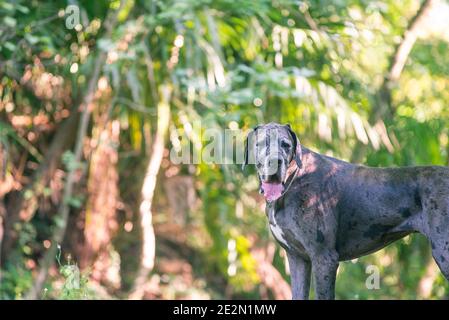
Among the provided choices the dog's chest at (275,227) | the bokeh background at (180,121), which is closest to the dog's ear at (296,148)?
the dog's chest at (275,227)

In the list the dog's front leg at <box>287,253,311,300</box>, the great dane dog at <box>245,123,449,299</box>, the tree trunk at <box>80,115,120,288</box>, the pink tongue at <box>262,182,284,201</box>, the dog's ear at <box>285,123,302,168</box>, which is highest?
the dog's ear at <box>285,123,302,168</box>

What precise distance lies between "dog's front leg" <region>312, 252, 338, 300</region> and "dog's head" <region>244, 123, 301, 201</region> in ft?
1.46

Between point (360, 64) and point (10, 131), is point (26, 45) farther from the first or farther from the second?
point (360, 64)

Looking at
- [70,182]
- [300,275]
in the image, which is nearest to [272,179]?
[300,275]

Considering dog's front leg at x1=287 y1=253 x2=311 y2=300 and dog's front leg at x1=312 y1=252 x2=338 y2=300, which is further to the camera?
dog's front leg at x1=287 y1=253 x2=311 y2=300

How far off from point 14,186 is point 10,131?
100 centimetres

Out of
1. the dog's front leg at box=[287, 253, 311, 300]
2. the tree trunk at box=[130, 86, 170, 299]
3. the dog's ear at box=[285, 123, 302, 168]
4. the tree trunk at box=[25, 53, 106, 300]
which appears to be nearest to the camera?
the dog's ear at box=[285, 123, 302, 168]

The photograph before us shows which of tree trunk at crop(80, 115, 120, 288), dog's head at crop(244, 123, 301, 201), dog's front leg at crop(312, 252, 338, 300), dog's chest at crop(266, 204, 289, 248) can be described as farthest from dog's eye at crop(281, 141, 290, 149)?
tree trunk at crop(80, 115, 120, 288)

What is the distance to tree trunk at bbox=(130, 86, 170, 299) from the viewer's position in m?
9.62

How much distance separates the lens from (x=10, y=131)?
10008 mm

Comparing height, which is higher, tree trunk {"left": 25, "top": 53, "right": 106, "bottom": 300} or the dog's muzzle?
the dog's muzzle

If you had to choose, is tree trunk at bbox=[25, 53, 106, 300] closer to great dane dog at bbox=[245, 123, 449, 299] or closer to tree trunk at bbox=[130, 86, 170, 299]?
tree trunk at bbox=[130, 86, 170, 299]

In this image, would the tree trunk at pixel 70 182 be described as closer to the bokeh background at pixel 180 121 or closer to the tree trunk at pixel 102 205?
the bokeh background at pixel 180 121
